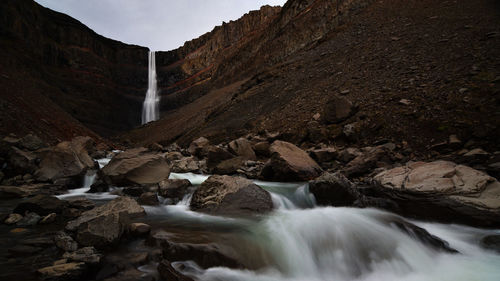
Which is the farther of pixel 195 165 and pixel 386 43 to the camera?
pixel 386 43

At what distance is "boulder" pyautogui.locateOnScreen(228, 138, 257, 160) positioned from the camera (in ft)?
32.0

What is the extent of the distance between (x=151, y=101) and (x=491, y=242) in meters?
57.4

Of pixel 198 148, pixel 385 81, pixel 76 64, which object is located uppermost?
pixel 76 64

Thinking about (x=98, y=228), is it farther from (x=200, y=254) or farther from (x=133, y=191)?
(x=133, y=191)

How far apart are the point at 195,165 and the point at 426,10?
59.4 ft

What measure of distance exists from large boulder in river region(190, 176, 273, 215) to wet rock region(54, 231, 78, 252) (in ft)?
7.85

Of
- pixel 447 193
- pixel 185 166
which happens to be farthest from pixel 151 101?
pixel 447 193

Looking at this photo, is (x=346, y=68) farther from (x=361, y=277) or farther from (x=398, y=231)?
(x=361, y=277)

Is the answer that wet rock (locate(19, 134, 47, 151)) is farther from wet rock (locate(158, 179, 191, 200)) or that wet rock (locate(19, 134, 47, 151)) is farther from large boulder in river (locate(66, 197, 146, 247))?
large boulder in river (locate(66, 197, 146, 247))

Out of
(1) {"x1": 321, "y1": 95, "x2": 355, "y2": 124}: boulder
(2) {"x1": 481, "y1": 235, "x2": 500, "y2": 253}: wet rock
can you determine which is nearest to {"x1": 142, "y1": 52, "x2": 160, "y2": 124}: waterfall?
(1) {"x1": 321, "y1": 95, "x2": 355, "y2": 124}: boulder

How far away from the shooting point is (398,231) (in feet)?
13.2

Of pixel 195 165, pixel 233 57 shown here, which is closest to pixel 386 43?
pixel 195 165

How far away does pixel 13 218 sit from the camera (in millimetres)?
3957

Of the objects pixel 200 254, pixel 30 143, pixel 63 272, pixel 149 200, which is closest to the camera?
pixel 63 272
